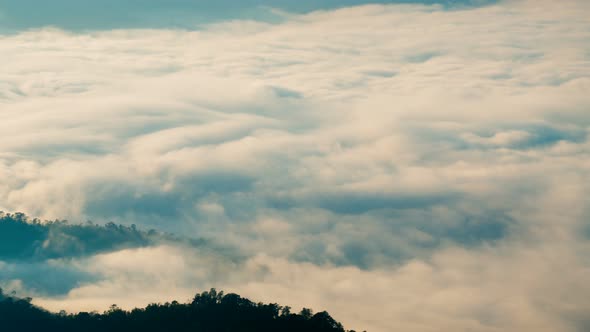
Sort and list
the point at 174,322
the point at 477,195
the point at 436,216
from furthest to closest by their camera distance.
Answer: the point at 477,195, the point at 436,216, the point at 174,322

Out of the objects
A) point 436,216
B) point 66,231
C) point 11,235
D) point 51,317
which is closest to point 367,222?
point 436,216

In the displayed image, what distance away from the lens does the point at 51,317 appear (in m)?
79.9

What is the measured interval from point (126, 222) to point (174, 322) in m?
80.0

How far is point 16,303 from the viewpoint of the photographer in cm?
8219

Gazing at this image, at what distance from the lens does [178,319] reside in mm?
79500

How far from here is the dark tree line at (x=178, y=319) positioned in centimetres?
7725

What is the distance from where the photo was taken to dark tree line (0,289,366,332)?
253ft

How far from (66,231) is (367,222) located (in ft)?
239

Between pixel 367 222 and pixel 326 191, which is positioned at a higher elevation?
pixel 326 191

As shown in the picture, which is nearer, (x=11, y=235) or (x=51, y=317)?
(x=51, y=317)

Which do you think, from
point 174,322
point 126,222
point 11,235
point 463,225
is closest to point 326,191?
point 463,225

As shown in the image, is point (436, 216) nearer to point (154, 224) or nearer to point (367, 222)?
point (367, 222)

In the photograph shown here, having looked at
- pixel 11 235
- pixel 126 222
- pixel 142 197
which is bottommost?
pixel 11 235

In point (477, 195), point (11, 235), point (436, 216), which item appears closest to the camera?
point (11, 235)
